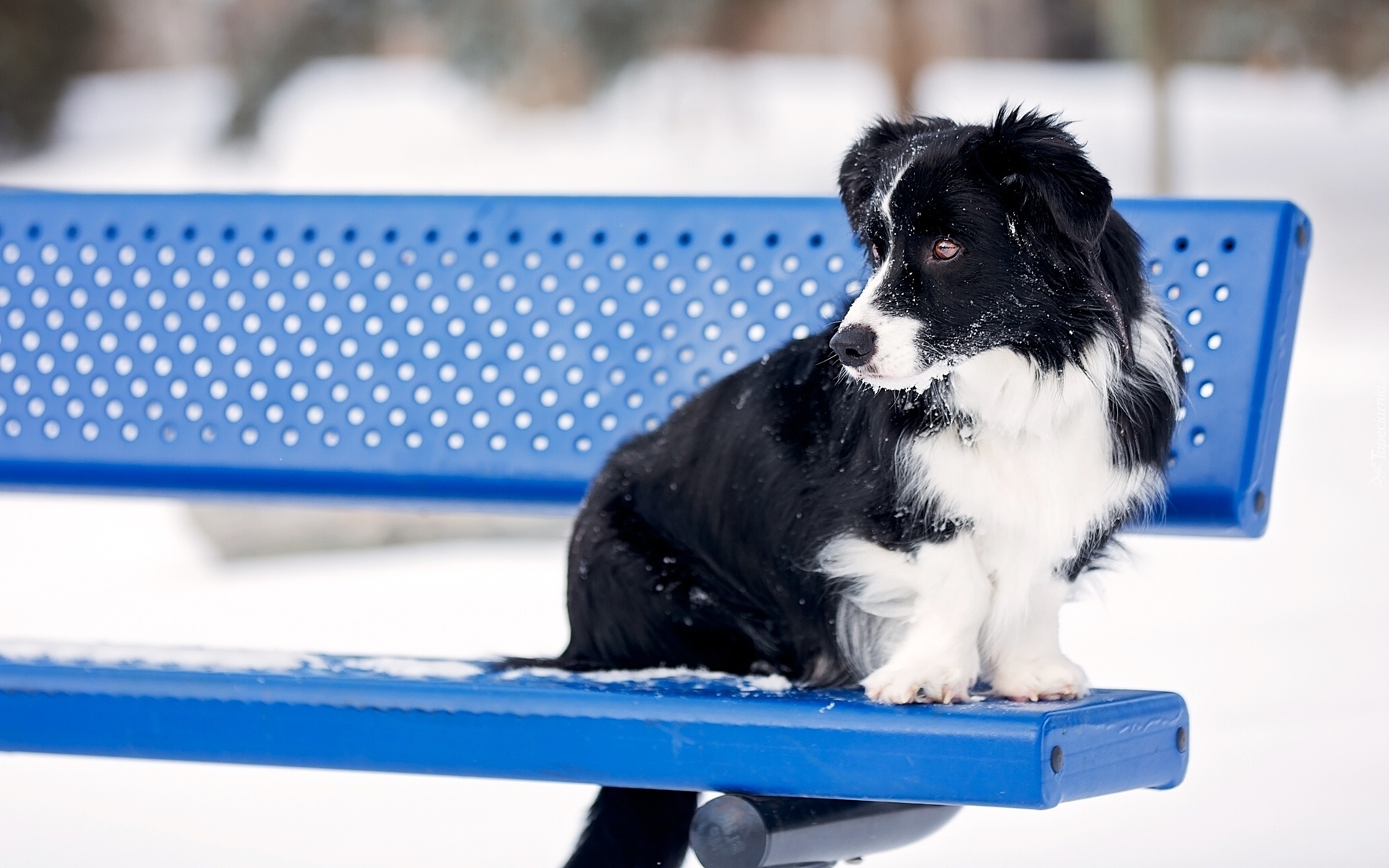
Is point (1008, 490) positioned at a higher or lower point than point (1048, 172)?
lower

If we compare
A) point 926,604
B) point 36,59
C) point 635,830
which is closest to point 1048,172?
point 926,604

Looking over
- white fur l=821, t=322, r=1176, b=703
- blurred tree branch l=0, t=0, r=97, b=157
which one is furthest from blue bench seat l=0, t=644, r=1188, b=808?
blurred tree branch l=0, t=0, r=97, b=157

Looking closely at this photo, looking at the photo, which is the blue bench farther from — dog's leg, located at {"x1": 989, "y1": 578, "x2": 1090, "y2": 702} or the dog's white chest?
the dog's white chest

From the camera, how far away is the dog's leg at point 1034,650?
2246mm

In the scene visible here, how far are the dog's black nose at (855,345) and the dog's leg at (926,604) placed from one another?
0.32 metres

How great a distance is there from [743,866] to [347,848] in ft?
4.22

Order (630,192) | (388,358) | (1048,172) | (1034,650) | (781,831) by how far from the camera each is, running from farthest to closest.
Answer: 1. (630,192)
2. (388,358)
3. (1034,650)
4. (1048,172)
5. (781,831)

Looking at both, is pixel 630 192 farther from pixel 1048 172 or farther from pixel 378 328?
pixel 1048 172

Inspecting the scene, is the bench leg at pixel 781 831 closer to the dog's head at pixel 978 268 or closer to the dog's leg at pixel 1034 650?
the dog's leg at pixel 1034 650

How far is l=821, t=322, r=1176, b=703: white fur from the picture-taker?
7.11ft

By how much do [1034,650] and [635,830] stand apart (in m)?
0.64

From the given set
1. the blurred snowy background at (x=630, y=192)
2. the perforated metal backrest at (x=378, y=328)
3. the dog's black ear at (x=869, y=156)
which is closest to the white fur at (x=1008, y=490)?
the dog's black ear at (x=869, y=156)

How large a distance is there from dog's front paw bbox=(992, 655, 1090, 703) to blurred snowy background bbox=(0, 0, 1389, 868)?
2.44 ft

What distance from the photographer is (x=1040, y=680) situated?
2.23m
